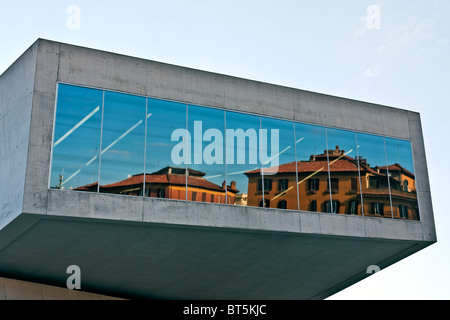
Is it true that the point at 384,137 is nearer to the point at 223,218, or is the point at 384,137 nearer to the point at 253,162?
the point at 253,162

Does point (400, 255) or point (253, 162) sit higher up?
point (253, 162)

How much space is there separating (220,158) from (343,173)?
17.3 ft

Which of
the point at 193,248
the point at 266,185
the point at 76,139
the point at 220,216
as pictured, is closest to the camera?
the point at 76,139

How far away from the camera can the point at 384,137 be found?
28984 mm

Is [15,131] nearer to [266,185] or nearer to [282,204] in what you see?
[266,185]

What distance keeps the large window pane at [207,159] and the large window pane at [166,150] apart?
30 cm

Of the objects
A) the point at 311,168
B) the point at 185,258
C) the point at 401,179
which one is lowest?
the point at 185,258

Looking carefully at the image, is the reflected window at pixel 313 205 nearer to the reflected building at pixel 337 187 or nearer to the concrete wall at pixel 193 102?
the reflected building at pixel 337 187

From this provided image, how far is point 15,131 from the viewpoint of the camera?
23.1 meters

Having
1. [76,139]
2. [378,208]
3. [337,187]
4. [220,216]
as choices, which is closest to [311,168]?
[337,187]

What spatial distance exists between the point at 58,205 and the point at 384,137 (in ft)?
45.2

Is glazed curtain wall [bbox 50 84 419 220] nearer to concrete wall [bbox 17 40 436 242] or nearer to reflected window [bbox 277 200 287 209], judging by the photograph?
reflected window [bbox 277 200 287 209]
